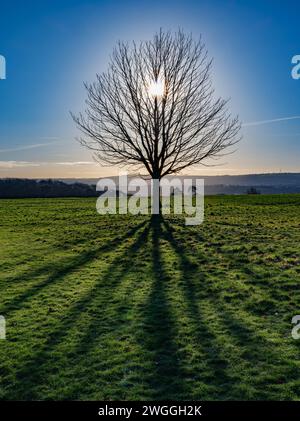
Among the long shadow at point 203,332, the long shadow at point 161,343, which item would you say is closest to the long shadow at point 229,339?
the long shadow at point 203,332

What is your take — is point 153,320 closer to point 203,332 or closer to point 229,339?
point 203,332

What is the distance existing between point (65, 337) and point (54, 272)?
4706mm

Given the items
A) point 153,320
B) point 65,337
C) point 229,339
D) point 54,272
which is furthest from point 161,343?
point 54,272

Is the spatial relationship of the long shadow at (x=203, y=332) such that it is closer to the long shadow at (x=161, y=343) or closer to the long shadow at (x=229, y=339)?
the long shadow at (x=229, y=339)

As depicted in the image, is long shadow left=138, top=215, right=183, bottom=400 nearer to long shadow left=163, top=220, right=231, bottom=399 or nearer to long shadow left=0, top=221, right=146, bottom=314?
long shadow left=163, top=220, right=231, bottom=399

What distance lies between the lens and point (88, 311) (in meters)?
7.68

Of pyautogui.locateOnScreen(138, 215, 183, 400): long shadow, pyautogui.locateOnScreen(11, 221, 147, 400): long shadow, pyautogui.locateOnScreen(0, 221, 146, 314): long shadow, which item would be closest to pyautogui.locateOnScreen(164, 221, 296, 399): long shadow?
pyautogui.locateOnScreen(138, 215, 183, 400): long shadow

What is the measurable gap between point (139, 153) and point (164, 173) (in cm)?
233

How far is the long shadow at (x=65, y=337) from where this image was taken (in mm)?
4941

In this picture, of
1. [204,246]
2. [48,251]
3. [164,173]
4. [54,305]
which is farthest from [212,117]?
[54,305]

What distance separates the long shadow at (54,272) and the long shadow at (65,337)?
1.38m

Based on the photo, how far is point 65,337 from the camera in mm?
6461

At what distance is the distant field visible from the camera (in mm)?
4953

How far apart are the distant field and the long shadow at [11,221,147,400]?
0.8 inches
